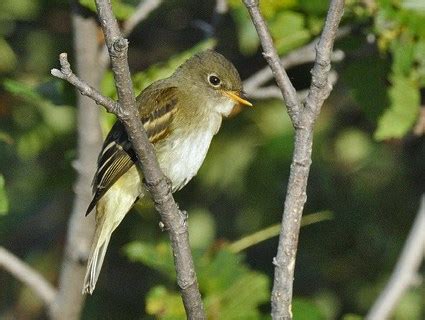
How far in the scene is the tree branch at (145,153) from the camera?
314cm

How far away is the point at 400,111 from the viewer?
200 inches

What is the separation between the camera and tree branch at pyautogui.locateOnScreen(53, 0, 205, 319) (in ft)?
10.3

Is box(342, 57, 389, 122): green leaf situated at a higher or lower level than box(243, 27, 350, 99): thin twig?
lower

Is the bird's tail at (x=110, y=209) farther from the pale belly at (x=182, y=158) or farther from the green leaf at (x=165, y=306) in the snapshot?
the green leaf at (x=165, y=306)

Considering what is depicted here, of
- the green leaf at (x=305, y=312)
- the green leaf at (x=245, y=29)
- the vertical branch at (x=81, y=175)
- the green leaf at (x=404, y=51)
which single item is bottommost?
the green leaf at (x=305, y=312)

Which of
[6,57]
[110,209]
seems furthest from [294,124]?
[6,57]

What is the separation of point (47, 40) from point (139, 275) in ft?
5.05

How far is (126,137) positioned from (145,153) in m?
1.20

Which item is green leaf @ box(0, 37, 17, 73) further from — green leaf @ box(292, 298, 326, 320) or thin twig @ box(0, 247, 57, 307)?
green leaf @ box(292, 298, 326, 320)

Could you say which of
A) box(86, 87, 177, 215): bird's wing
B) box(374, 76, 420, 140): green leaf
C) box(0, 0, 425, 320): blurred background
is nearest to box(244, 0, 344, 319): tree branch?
box(86, 87, 177, 215): bird's wing

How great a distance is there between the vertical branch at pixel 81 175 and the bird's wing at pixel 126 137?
0.64 ft

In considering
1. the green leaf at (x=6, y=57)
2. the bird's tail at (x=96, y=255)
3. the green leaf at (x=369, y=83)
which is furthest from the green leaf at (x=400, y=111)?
the green leaf at (x=6, y=57)

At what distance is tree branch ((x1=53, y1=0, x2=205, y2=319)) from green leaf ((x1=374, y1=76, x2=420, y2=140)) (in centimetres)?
155

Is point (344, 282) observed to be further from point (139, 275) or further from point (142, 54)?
point (142, 54)
